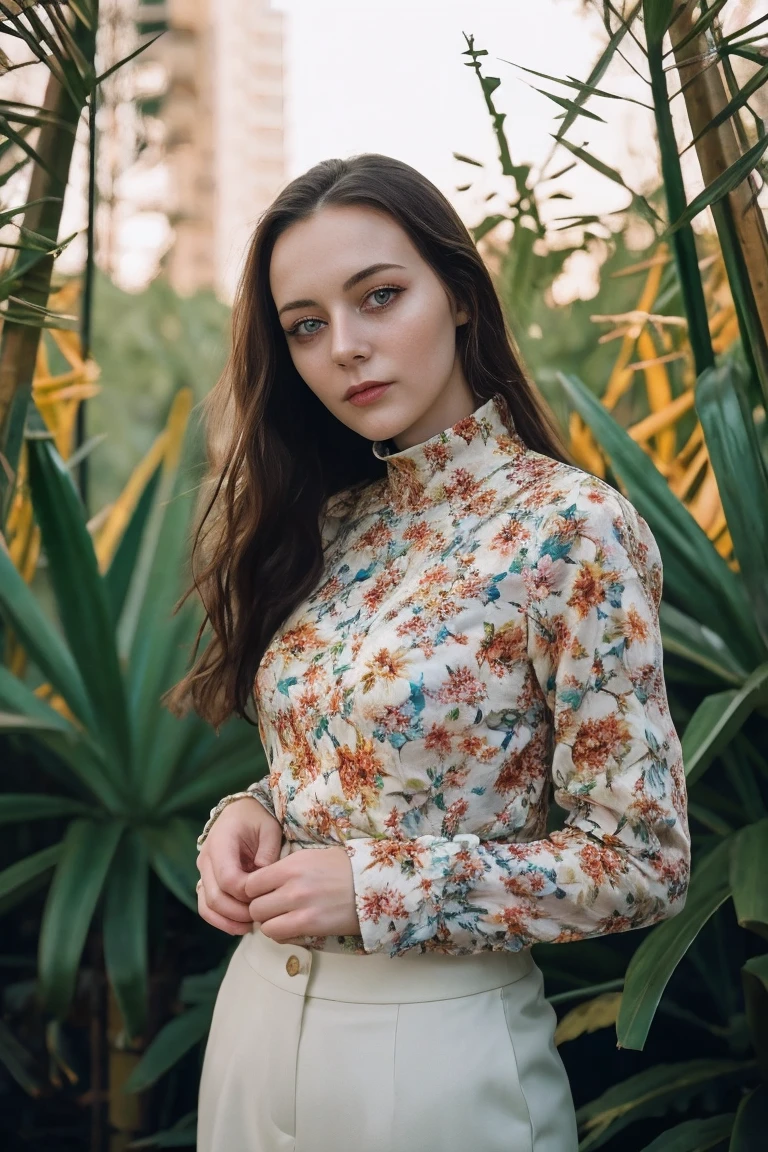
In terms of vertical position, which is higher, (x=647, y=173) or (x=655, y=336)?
(x=647, y=173)

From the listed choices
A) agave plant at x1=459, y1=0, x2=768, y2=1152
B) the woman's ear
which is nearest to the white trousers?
agave plant at x1=459, y1=0, x2=768, y2=1152

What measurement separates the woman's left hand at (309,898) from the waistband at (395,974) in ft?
0.22

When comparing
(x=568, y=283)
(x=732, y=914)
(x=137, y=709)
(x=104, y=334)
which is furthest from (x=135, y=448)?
(x=732, y=914)

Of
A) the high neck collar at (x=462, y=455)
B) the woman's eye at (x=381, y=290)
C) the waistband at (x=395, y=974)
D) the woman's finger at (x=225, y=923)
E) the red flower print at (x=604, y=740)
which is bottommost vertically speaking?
the waistband at (x=395, y=974)

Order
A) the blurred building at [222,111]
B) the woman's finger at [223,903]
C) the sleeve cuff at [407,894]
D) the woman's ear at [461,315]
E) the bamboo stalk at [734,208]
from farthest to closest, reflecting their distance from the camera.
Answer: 1. the blurred building at [222,111]
2. the bamboo stalk at [734,208]
3. the woman's ear at [461,315]
4. the woman's finger at [223,903]
5. the sleeve cuff at [407,894]

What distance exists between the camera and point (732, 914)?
5.57 ft

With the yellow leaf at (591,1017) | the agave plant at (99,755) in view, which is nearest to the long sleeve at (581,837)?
the yellow leaf at (591,1017)

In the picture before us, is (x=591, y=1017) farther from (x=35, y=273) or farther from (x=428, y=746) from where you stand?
(x=35, y=273)

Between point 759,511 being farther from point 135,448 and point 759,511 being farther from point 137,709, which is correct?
point 135,448

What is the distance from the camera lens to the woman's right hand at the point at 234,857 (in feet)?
3.30

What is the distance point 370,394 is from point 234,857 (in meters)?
0.44

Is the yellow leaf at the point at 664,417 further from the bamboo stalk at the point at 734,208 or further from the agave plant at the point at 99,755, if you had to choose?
the agave plant at the point at 99,755

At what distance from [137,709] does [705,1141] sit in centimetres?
108

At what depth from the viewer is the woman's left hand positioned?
90 cm
